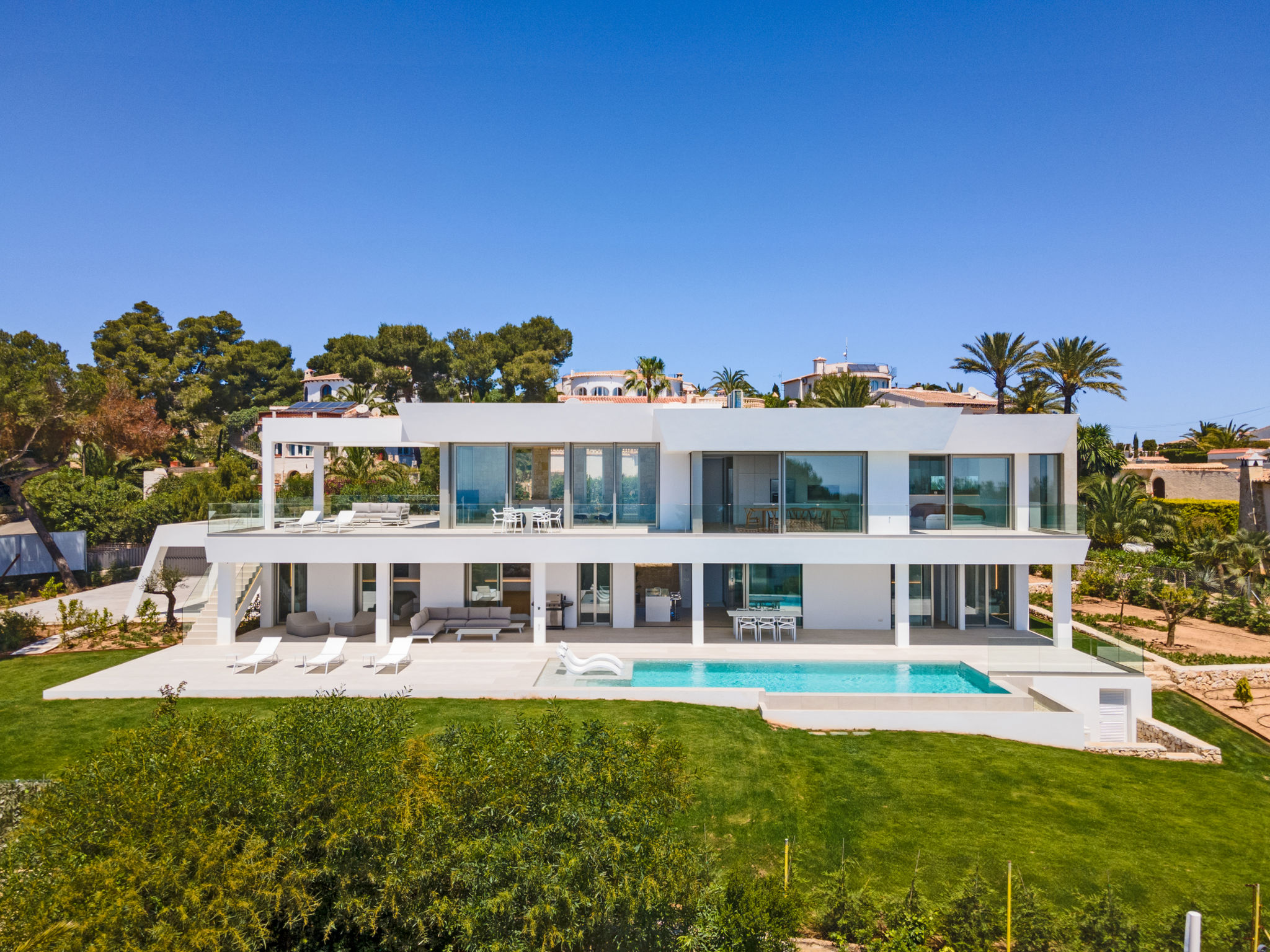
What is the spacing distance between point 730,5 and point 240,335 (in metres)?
51.5

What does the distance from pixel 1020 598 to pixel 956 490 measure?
358cm

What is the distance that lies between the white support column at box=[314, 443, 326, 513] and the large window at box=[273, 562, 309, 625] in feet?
6.35

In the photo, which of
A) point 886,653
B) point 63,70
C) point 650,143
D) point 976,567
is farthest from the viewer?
point 650,143

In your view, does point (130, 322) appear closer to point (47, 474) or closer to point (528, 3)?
point (47, 474)

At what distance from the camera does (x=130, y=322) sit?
5503 cm

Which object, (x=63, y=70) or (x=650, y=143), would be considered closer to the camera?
(x=63, y=70)

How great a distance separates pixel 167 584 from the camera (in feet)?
71.5

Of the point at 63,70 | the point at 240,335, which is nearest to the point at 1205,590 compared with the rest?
the point at 63,70

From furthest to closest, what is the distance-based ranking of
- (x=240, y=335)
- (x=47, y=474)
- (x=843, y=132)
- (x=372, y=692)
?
(x=240, y=335), (x=47, y=474), (x=843, y=132), (x=372, y=692)

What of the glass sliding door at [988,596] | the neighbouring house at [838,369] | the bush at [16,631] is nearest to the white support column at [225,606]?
the bush at [16,631]

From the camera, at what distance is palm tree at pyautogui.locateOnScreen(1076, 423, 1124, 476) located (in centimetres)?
3984

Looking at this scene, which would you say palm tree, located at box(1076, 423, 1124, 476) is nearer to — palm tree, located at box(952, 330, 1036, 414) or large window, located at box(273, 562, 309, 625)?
palm tree, located at box(952, 330, 1036, 414)

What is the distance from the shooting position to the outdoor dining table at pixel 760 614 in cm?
1930

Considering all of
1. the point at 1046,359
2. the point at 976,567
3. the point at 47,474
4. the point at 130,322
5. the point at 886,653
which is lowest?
the point at 886,653
